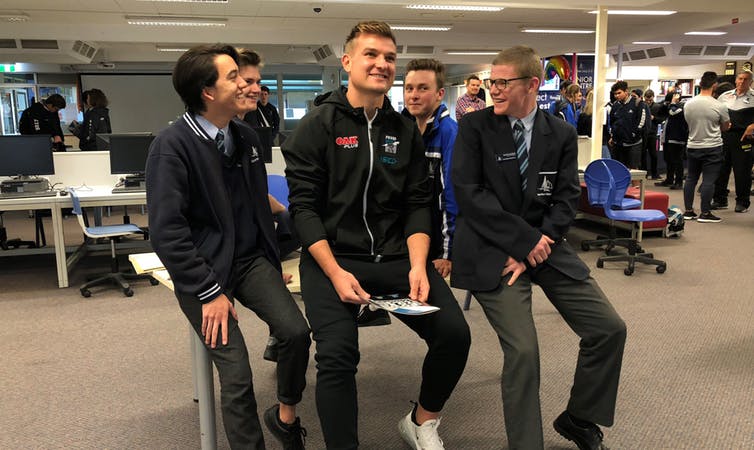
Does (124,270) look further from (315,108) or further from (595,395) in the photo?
(595,395)

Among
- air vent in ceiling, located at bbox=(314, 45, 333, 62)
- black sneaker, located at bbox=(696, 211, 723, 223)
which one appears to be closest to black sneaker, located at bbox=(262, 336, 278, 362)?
black sneaker, located at bbox=(696, 211, 723, 223)

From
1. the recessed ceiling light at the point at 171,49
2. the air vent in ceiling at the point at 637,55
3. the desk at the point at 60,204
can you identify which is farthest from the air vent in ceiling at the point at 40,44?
the air vent in ceiling at the point at 637,55

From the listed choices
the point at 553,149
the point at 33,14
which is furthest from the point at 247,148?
the point at 33,14

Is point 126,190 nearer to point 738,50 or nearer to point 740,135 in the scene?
point 740,135

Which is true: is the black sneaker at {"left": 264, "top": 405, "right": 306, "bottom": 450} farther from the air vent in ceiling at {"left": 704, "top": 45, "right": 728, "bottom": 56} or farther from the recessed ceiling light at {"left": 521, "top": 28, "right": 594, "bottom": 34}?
the air vent in ceiling at {"left": 704, "top": 45, "right": 728, "bottom": 56}

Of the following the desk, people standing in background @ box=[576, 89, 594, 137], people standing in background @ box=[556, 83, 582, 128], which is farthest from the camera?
people standing in background @ box=[576, 89, 594, 137]

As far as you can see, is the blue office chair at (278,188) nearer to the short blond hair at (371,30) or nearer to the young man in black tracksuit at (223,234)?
the young man in black tracksuit at (223,234)

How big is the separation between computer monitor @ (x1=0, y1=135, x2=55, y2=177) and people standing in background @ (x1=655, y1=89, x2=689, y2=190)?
27.7ft

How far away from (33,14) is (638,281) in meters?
9.57

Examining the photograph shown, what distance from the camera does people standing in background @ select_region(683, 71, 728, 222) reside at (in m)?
6.52

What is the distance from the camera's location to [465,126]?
83.7 inches

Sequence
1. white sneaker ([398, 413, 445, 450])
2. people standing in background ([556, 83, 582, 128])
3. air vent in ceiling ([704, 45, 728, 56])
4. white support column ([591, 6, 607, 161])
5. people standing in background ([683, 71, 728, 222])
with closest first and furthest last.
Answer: white sneaker ([398, 413, 445, 450]) < people standing in background ([683, 71, 728, 222]) < white support column ([591, 6, 607, 161]) < people standing in background ([556, 83, 582, 128]) < air vent in ceiling ([704, 45, 728, 56])

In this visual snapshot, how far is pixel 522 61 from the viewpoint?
206 cm

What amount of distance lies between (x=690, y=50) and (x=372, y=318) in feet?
47.3
